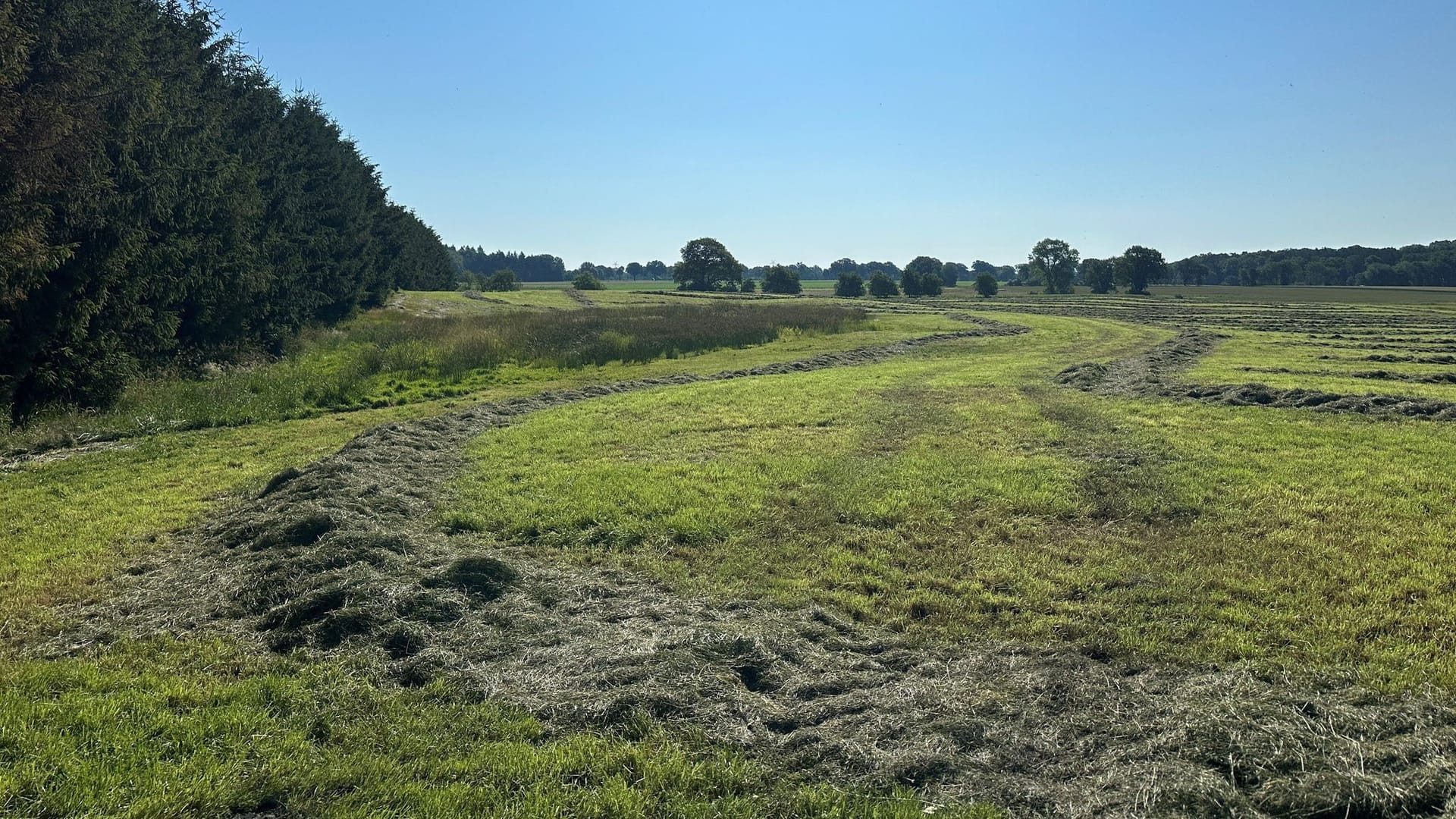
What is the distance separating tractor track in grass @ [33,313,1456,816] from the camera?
14.1 ft

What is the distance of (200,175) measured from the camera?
19.3m

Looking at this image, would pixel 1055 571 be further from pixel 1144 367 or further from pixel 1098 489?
pixel 1144 367

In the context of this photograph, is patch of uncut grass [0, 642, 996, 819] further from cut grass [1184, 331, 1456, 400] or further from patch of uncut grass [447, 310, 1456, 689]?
cut grass [1184, 331, 1456, 400]

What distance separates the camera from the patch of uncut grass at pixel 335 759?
407 centimetres

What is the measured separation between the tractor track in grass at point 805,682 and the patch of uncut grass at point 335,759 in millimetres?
300

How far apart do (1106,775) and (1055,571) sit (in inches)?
140

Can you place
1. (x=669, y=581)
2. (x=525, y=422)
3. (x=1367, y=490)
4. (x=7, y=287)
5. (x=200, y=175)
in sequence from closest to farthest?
1. (x=669, y=581)
2. (x=1367, y=490)
3. (x=7, y=287)
4. (x=525, y=422)
5. (x=200, y=175)

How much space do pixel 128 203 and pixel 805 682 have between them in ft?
55.5

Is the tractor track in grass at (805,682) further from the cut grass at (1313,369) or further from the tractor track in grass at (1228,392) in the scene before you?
the cut grass at (1313,369)

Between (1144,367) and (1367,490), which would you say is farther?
(1144,367)

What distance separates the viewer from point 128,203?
1541 centimetres

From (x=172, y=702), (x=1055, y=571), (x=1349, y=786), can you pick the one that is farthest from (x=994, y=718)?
(x=172, y=702)

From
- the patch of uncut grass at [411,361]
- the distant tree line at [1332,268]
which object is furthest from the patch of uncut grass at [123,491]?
the distant tree line at [1332,268]

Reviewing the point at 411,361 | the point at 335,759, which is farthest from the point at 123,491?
the point at 411,361
